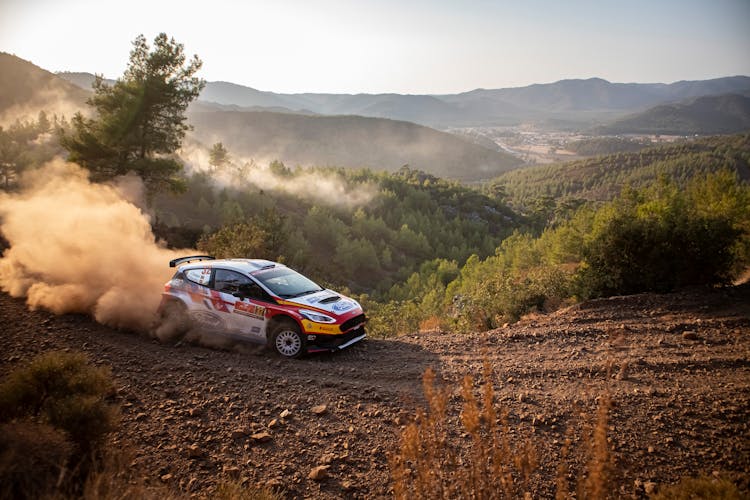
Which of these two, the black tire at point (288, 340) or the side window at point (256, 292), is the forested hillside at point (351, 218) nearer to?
the side window at point (256, 292)

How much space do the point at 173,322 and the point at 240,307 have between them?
1651mm

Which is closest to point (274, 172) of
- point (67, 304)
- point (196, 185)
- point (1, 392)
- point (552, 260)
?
point (196, 185)

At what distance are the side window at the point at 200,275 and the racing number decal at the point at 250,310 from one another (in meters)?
0.96

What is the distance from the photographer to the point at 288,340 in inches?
335

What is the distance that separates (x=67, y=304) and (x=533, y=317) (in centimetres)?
1077

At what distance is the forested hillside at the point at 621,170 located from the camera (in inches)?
4739

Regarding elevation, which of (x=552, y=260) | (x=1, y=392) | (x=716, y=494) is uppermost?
(x=1, y=392)

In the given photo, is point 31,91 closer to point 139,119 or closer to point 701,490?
point 139,119

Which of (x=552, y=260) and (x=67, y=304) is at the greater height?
(x=67, y=304)

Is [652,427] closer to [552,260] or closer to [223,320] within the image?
[223,320]

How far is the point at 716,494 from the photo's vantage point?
3930mm

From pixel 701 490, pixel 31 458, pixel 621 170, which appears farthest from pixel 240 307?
pixel 621 170

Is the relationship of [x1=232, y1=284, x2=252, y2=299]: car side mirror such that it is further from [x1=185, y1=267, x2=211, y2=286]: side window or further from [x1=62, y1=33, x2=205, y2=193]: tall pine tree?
[x1=62, y1=33, x2=205, y2=193]: tall pine tree

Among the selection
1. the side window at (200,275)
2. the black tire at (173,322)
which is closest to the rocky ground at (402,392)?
the black tire at (173,322)
